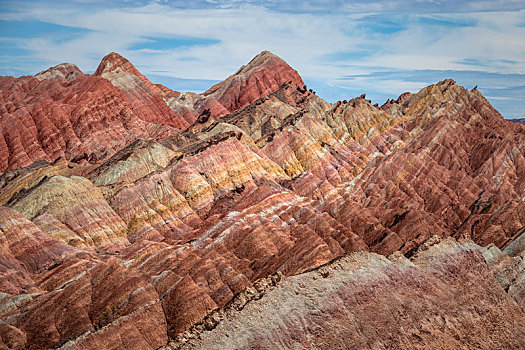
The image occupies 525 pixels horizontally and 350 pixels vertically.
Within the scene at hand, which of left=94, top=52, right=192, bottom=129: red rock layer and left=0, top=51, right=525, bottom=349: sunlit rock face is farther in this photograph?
left=94, top=52, right=192, bottom=129: red rock layer

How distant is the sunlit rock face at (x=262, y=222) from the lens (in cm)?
4491

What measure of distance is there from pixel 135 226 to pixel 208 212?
1271cm

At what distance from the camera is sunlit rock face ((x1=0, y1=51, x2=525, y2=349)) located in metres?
44.9

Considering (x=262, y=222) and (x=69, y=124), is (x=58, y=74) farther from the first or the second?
(x=262, y=222)

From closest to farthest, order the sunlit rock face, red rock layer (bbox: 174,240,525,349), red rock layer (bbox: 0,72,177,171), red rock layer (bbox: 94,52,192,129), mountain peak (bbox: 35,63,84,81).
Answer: red rock layer (bbox: 174,240,525,349)
the sunlit rock face
red rock layer (bbox: 0,72,177,171)
red rock layer (bbox: 94,52,192,129)
mountain peak (bbox: 35,63,84,81)

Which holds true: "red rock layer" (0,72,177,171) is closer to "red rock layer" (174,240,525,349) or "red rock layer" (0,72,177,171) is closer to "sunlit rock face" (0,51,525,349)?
"sunlit rock face" (0,51,525,349)

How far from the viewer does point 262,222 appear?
81125 millimetres

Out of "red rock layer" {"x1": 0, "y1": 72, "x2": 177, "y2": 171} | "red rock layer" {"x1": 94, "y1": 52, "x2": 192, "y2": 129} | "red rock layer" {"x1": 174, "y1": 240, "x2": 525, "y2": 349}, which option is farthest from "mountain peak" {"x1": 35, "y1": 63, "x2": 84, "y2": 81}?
"red rock layer" {"x1": 174, "y1": 240, "x2": 525, "y2": 349}

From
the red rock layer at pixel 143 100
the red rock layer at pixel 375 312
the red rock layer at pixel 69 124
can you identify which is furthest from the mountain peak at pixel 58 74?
the red rock layer at pixel 375 312

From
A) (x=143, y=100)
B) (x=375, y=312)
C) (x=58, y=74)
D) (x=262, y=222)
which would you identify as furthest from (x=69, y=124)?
(x=375, y=312)

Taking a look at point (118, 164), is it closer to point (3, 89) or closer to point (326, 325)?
point (326, 325)

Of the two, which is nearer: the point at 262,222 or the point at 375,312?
the point at 375,312

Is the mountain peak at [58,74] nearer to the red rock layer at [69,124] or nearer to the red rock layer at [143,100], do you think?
the red rock layer at [143,100]

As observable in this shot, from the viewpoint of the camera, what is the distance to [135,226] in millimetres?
87750
